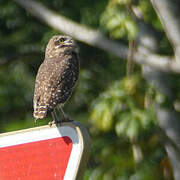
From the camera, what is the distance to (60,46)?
528 cm

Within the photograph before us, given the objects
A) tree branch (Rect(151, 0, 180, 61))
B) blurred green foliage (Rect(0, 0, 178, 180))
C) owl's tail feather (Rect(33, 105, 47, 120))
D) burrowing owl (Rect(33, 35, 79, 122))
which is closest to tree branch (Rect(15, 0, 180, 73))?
blurred green foliage (Rect(0, 0, 178, 180))

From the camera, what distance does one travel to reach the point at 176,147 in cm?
795

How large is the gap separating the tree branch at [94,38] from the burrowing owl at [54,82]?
76.1 inches

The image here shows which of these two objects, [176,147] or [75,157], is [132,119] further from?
[75,157]

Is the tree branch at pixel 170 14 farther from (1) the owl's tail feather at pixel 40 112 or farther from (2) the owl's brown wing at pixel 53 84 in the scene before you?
(1) the owl's tail feather at pixel 40 112

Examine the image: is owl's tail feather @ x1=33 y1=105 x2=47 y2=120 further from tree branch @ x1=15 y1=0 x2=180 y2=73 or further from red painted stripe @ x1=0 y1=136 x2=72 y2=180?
tree branch @ x1=15 y1=0 x2=180 y2=73

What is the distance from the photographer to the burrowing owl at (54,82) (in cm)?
434

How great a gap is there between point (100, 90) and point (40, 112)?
255 inches

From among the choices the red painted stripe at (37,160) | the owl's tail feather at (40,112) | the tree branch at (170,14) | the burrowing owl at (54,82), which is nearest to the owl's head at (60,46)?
the burrowing owl at (54,82)

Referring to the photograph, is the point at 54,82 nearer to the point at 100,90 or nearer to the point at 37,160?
the point at 37,160

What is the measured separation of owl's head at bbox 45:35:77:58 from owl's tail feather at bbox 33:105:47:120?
3.06 feet

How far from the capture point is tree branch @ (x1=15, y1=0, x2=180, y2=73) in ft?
22.8

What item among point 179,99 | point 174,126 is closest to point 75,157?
point 174,126

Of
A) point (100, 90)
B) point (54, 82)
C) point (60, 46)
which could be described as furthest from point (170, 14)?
point (100, 90)
